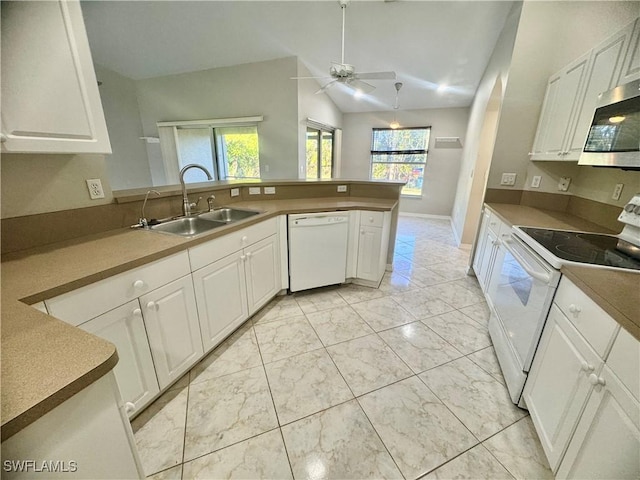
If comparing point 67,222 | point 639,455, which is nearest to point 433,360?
point 639,455

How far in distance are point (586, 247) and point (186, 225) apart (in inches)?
102

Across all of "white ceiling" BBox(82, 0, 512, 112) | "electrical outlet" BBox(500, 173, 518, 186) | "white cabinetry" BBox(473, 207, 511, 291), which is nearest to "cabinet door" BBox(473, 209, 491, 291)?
"white cabinetry" BBox(473, 207, 511, 291)

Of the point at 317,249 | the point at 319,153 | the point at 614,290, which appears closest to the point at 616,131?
the point at 614,290

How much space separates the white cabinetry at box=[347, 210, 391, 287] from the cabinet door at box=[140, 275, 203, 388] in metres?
1.59

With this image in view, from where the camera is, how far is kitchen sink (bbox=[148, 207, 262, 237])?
5.89ft

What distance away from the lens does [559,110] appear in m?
2.10

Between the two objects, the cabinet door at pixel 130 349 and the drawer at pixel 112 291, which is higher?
the drawer at pixel 112 291

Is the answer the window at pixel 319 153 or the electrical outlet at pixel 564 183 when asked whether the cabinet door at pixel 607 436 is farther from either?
the window at pixel 319 153

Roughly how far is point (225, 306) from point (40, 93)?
1.40 meters

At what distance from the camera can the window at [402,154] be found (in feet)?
19.1

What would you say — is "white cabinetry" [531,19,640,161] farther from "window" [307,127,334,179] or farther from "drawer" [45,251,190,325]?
"window" [307,127,334,179]

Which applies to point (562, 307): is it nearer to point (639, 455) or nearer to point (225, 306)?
point (639, 455)

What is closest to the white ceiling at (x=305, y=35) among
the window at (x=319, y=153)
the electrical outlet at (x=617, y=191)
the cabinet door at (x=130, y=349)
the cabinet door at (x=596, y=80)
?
the window at (x=319, y=153)

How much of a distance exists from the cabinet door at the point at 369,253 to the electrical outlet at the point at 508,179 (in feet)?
4.84
